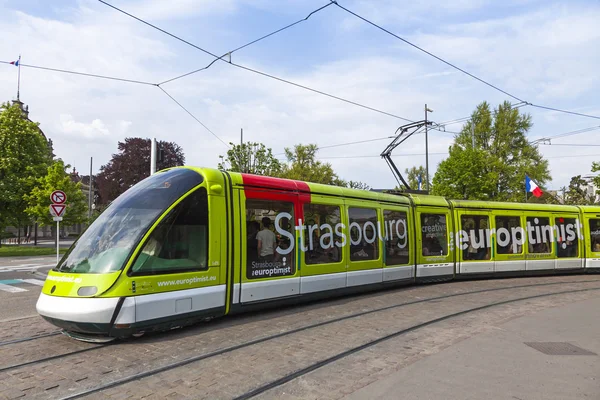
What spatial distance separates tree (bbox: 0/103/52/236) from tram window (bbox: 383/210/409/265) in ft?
84.4

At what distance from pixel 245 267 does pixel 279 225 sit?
1193 mm

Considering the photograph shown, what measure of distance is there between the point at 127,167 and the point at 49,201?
671 inches

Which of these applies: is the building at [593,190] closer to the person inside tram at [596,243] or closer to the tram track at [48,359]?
the person inside tram at [596,243]

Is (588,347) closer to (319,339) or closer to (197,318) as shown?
(319,339)

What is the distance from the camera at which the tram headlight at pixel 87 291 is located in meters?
5.71

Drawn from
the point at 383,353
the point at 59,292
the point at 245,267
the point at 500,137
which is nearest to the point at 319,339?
the point at 383,353

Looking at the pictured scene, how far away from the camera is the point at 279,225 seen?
8336 mm

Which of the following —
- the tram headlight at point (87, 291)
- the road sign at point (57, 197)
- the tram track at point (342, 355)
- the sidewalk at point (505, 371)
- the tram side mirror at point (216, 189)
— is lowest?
the sidewalk at point (505, 371)

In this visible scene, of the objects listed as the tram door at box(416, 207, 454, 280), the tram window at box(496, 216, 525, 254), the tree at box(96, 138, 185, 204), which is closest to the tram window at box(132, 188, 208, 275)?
the tram door at box(416, 207, 454, 280)

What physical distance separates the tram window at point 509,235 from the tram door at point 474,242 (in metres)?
0.37

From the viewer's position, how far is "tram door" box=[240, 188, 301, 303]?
758cm

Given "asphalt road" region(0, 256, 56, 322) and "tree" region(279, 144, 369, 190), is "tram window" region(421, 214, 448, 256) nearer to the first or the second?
"asphalt road" region(0, 256, 56, 322)

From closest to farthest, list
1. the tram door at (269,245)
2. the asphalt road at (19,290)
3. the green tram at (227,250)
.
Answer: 1. the green tram at (227,250)
2. the tram door at (269,245)
3. the asphalt road at (19,290)

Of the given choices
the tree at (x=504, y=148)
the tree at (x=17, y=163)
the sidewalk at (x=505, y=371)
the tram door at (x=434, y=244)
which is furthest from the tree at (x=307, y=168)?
the sidewalk at (x=505, y=371)
